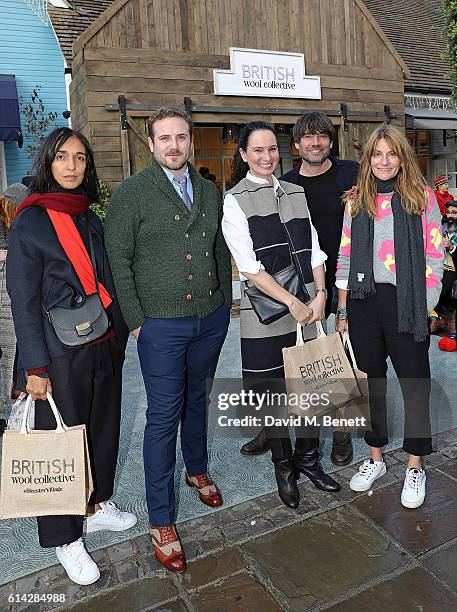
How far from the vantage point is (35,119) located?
1009 cm

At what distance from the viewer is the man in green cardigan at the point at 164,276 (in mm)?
2451

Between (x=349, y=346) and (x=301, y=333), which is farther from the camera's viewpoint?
(x=349, y=346)

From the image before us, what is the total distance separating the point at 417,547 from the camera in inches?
98.3

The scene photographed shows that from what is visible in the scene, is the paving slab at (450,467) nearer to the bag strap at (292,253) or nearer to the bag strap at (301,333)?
the bag strap at (301,333)

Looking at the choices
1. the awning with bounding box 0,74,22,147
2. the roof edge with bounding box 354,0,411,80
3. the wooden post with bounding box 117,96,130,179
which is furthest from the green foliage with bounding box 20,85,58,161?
the roof edge with bounding box 354,0,411,80

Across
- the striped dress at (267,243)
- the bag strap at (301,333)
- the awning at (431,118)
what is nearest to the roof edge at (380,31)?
the awning at (431,118)

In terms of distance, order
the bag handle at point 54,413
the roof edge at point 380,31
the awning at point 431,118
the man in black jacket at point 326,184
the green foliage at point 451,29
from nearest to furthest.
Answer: the bag handle at point 54,413, the man in black jacket at point 326,184, the green foliage at point 451,29, the roof edge at point 380,31, the awning at point 431,118

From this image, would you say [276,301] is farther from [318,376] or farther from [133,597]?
[133,597]

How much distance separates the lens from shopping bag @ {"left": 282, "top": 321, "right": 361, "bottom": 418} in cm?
270

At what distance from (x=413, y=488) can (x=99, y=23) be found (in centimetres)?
838

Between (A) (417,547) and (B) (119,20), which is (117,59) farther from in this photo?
(A) (417,547)

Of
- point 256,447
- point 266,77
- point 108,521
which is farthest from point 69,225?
point 266,77

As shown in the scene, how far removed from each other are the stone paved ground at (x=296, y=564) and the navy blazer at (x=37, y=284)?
1006 millimetres

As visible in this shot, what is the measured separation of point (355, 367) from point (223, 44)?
27.0ft
